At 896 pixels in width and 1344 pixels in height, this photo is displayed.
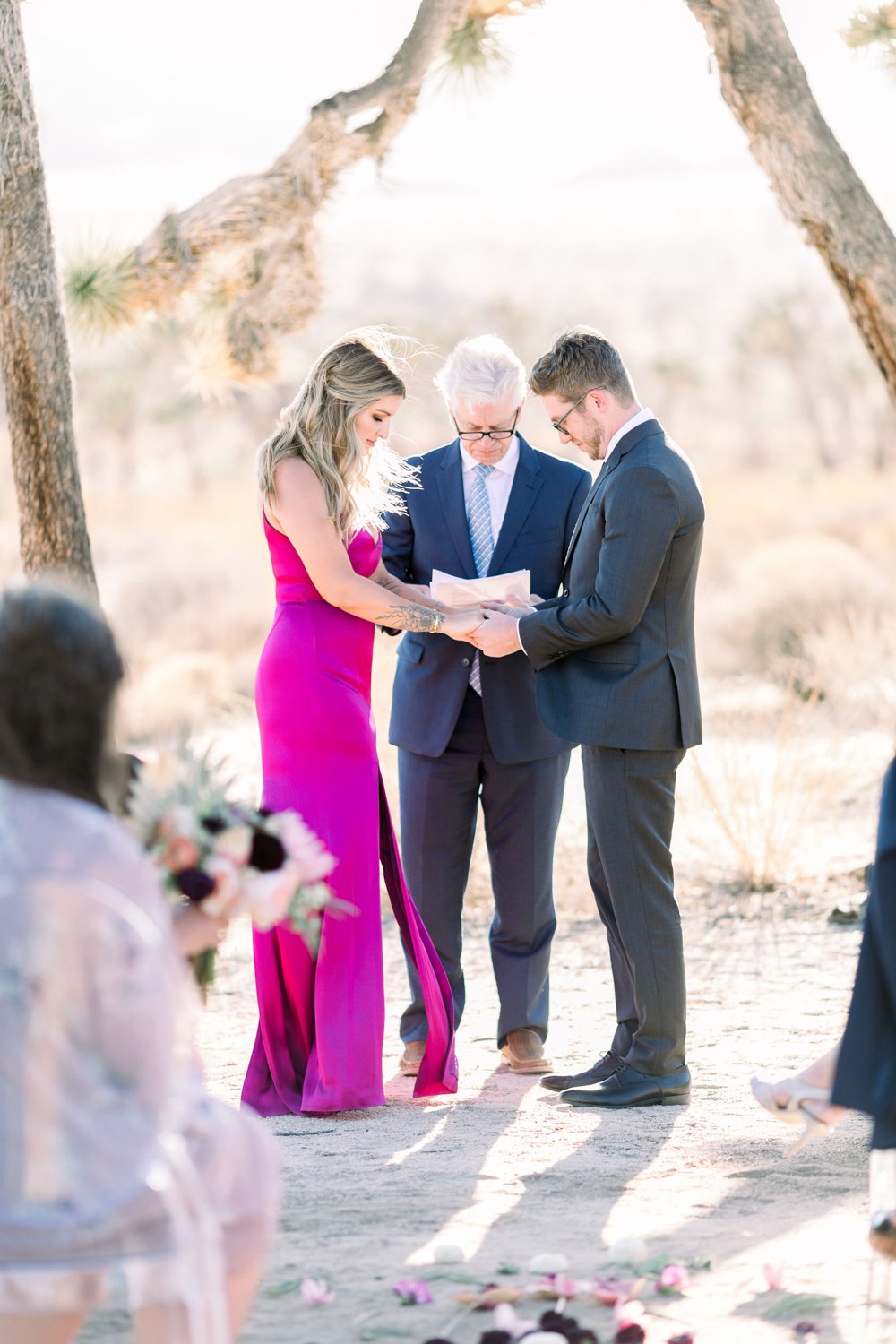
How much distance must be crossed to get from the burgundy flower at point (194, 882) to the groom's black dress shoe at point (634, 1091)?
226cm

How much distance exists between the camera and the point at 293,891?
290 cm

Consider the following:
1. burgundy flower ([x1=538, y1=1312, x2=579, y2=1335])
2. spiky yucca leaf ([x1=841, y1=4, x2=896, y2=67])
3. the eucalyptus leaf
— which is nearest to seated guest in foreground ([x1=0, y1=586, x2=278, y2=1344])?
burgundy flower ([x1=538, y1=1312, x2=579, y2=1335])

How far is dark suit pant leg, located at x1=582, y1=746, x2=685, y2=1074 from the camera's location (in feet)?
15.2

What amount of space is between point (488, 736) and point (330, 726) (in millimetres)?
651

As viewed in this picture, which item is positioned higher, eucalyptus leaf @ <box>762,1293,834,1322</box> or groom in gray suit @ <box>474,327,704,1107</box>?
groom in gray suit @ <box>474,327,704,1107</box>

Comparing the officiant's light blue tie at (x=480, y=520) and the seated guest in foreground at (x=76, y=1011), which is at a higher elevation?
the officiant's light blue tie at (x=480, y=520)

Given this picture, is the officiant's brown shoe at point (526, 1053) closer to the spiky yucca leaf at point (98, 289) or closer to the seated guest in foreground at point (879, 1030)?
the seated guest in foreground at point (879, 1030)

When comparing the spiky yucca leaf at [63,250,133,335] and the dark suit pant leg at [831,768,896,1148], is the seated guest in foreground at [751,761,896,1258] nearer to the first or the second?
the dark suit pant leg at [831,768,896,1148]

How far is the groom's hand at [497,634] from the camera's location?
15.9 ft

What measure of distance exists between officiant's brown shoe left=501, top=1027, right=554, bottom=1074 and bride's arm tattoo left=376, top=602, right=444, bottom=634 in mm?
1303

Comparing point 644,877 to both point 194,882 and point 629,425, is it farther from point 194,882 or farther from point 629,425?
point 194,882

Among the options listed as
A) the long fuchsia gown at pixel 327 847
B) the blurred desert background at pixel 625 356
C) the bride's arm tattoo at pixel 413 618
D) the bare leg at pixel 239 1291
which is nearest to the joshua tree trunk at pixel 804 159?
the blurred desert background at pixel 625 356

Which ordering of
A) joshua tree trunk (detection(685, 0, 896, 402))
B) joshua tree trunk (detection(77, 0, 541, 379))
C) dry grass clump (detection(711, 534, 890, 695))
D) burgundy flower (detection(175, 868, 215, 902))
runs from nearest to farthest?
burgundy flower (detection(175, 868, 215, 902))
joshua tree trunk (detection(685, 0, 896, 402))
joshua tree trunk (detection(77, 0, 541, 379))
dry grass clump (detection(711, 534, 890, 695))

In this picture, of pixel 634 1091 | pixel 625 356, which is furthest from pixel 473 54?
pixel 625 356
